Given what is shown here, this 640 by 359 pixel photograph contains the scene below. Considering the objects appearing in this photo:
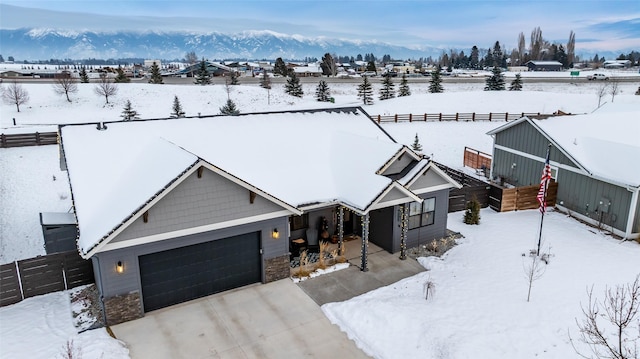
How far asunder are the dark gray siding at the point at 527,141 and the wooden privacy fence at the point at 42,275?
22.1m

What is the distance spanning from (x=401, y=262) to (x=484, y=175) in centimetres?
1453

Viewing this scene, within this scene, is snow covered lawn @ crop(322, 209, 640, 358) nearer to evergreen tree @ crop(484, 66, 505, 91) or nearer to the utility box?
the utility box

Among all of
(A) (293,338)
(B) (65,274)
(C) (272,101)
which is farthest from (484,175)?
(C) (272,101)

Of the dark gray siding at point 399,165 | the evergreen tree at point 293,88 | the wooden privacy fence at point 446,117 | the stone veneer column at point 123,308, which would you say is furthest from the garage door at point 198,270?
the evergreen tree at point 293,88

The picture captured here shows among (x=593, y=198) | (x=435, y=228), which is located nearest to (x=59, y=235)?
(x=435, y=228)

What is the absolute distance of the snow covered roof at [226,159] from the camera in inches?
525

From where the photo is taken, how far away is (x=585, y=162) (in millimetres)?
21359

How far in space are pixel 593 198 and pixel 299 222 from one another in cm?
1417

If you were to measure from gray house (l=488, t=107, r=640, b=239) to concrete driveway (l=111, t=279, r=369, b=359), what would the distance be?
14.8 m

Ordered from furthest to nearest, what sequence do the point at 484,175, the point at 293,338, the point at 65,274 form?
1. the point at 484,175
2. the point at 65,274
3. the point at 293,338

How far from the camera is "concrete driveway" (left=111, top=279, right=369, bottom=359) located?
39.2 feet

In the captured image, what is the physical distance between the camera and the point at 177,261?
46.3ft

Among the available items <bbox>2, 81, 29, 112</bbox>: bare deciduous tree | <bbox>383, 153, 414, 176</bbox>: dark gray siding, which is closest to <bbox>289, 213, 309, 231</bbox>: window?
<bbox>383, 153, 414, 176</bbox>: dark gray siding

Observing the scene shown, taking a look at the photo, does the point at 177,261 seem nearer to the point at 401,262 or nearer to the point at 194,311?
the point at 194,311
